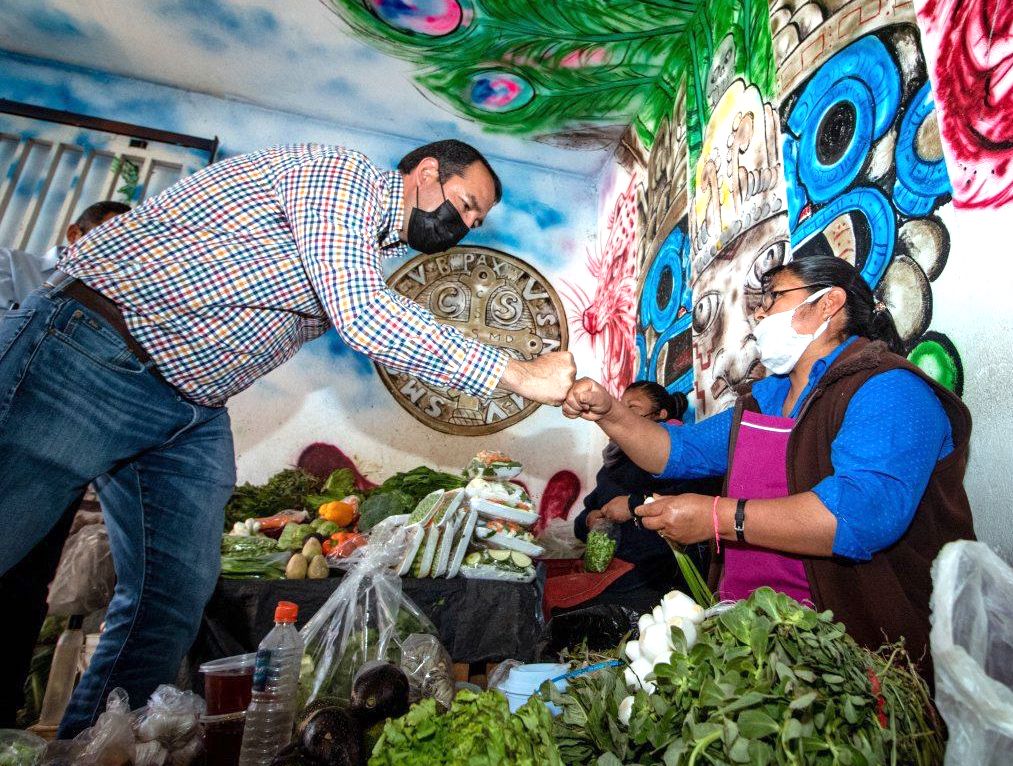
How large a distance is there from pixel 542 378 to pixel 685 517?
0.56 metres

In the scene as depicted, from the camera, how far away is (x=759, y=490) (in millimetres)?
1716

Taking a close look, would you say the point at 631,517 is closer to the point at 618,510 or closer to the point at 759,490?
the point at 618,510

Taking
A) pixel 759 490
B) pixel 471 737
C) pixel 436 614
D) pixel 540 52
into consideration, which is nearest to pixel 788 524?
pixel 759 490

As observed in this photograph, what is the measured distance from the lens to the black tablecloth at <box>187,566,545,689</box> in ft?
6.87

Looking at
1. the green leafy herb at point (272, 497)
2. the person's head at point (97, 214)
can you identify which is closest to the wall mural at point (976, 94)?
the green leafy herb at point (272, 497)

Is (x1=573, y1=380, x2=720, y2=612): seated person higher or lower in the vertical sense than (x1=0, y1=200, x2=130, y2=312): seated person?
lower

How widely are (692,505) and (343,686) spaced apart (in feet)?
3.57

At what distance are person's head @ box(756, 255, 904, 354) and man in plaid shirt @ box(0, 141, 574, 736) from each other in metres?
0.74

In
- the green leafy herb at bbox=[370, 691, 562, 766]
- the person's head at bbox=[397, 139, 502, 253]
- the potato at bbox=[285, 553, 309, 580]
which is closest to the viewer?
the green leafy herb at bbox=[370, 691, 562, 766]

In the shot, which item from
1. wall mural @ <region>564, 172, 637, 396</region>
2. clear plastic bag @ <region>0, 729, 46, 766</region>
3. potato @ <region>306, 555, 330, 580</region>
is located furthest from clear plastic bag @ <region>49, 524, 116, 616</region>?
wall mural @ <region>564, 172, 637, 396</region>

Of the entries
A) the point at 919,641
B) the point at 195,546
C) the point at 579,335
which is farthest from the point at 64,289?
the point at 579,335

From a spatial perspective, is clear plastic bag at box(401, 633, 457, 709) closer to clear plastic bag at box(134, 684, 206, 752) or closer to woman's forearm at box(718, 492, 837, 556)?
clear plastic bag at box(134, 684, 206, 752)

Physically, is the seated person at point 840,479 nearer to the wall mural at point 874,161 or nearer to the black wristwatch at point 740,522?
the black wristwatch at point 740,522

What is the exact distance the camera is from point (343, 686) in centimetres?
162
